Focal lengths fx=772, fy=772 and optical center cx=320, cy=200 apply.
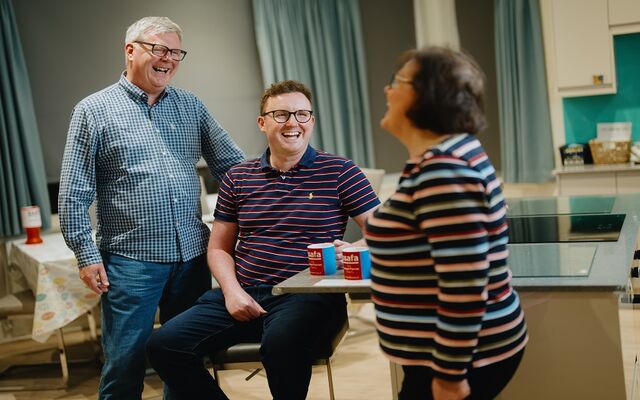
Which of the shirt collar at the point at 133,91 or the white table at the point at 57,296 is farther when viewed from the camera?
the white table at the point at 57,296

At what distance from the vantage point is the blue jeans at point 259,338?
2191 millimetres

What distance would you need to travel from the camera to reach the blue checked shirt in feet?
7.98

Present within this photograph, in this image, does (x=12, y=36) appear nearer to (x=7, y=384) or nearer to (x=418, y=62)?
(x=7, y=384)

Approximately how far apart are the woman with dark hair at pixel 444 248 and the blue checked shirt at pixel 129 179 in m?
1.15

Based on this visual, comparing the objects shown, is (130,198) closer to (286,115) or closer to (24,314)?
(286,115)

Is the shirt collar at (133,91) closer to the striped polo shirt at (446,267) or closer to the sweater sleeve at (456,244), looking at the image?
the striped polo shirt at (446,267)

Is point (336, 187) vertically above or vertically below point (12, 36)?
below

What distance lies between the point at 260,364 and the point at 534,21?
3.41 metres

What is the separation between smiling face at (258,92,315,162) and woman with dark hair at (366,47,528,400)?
916mm

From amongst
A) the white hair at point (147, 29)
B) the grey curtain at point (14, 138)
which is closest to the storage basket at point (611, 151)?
the white hair at point (147, 29)

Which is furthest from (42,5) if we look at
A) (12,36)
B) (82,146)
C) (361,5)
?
(82,146)

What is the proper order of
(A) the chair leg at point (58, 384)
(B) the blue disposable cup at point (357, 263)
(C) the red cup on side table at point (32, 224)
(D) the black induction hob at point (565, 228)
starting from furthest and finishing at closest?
(C) the red cup on side table at point (32, 224)
(A) the chair leg at point (58, 384)
(D) the black induction hob at point (565, 228)
(B) the blue disposable cup at point (357, 263)

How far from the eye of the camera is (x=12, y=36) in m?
4.81

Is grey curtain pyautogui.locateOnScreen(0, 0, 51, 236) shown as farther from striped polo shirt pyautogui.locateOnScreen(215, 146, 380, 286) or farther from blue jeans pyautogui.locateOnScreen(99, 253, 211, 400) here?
striped polo shirt pyautogui.locateOnScreen(215, 146, 380, 286)
